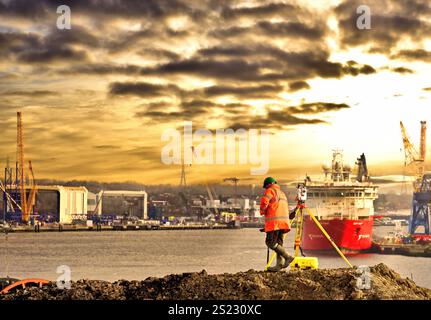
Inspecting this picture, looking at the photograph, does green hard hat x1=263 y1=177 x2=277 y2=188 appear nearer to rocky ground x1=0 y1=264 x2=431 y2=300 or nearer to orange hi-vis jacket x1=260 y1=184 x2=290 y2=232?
orange hi-vis jacket x1=260 y1=184 x2=290 y2=232

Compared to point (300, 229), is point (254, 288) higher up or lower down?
lower down

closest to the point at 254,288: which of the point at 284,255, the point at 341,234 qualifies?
the point at 284,255

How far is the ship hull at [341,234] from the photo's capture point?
96125 millimetres

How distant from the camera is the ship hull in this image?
315 ft

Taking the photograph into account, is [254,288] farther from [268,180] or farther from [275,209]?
[268,180]

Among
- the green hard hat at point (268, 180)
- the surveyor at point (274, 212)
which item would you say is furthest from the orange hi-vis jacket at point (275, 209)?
the green hard hat at point (268, 180)

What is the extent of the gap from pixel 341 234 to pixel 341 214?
3009 mm

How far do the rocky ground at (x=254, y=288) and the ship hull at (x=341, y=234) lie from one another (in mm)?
79194

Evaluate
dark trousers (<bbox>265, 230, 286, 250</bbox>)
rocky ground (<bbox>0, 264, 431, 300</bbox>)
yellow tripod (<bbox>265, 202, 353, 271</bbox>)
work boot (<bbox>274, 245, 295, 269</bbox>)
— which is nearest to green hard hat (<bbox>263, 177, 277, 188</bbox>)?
dark trousers (<bbox>265, 230, 286, 250</bbox>)

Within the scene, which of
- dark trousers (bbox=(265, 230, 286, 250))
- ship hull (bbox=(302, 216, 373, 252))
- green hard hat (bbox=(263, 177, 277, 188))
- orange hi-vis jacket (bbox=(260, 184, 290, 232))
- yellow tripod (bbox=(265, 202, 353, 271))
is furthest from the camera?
ship hull (bbox=(302, 216, 373, 252))

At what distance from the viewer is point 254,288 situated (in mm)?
15695

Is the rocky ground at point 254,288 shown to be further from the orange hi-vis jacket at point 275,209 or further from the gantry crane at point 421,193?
the gantry crane at point 421,193
